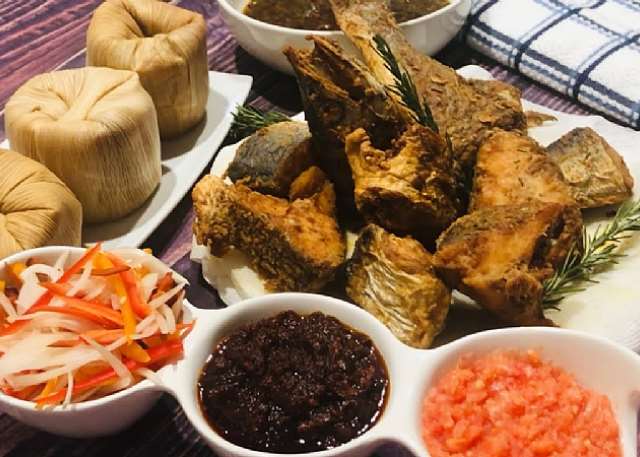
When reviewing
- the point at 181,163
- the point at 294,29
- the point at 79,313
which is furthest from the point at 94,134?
the point at 294,29

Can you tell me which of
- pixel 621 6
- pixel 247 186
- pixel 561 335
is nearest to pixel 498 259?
pixel 561 335

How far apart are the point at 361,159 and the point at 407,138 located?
0.11m

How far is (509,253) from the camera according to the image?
5.11 feet

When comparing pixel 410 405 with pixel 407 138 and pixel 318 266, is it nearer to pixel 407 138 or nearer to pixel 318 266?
pixel 318 266

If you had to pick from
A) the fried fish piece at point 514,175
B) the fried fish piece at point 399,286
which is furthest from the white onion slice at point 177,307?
the fried fish piece at point 514,175

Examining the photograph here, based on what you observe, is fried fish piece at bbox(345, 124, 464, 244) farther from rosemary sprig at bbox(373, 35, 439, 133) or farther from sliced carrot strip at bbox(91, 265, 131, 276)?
sliced carrot strip at bbox(91, 265, 131, 276)

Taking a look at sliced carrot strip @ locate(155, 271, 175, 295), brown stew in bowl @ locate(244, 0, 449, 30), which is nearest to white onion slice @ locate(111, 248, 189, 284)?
sliced carrot strip @ locate(155, 271, 175, 295)

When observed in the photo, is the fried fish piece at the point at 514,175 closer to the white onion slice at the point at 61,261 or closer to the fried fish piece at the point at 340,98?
the fried fish piece at the point at 340,98

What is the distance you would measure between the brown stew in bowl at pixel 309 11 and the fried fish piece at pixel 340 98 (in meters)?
0.65

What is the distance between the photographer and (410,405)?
1362mm

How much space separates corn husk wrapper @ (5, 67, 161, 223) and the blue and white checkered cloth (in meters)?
1.22

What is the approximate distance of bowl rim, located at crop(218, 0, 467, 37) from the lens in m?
2.33

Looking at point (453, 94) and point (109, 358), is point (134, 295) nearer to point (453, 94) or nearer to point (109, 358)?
point (109, 358)

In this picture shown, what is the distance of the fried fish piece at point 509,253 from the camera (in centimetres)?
153
